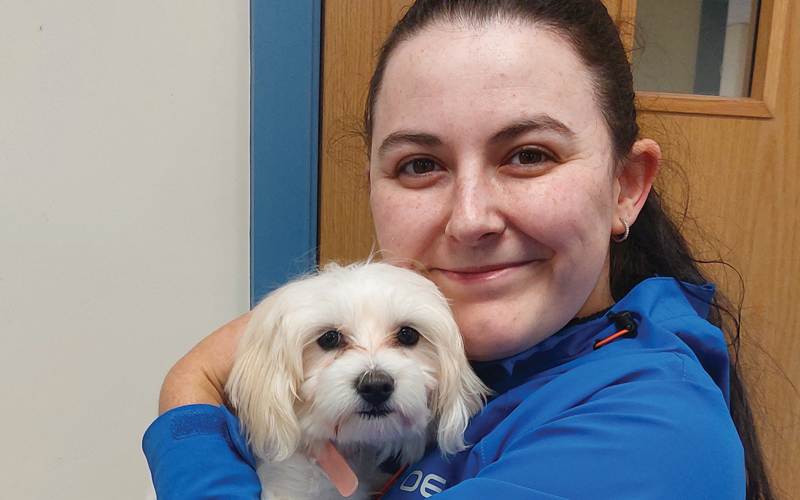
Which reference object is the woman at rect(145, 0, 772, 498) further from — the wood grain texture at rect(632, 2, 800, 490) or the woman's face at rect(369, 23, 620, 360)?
the wood grain texture at rect(632, 2, 800, 490)

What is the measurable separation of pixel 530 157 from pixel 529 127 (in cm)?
4

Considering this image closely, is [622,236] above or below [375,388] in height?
above

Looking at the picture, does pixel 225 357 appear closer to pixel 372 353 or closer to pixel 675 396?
pixel 372 353

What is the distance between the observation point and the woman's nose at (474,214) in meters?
0.69

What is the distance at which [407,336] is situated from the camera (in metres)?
0.80

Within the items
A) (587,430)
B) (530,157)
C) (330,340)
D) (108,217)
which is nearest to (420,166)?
(530,157)

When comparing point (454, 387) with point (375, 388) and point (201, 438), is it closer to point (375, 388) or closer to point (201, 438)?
point (375, 388)

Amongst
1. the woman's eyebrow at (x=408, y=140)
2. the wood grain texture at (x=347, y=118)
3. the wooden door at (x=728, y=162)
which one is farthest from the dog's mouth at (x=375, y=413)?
the wooden door at (x=728, y=162)

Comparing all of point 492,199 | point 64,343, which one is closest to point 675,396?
point 492,199

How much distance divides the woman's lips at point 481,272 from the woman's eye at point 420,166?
140mm

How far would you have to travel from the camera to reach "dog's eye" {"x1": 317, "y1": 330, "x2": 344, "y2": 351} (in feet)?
2.56

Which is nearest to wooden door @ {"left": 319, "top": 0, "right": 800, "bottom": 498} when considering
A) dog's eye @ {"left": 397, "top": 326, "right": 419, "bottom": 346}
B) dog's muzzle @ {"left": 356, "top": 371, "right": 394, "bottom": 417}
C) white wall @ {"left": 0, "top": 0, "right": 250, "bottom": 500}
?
white wall @ {"left": 0, "top": 0, "right": 250, "bottom": 500}

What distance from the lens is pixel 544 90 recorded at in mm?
701

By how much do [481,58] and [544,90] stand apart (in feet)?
0.28
